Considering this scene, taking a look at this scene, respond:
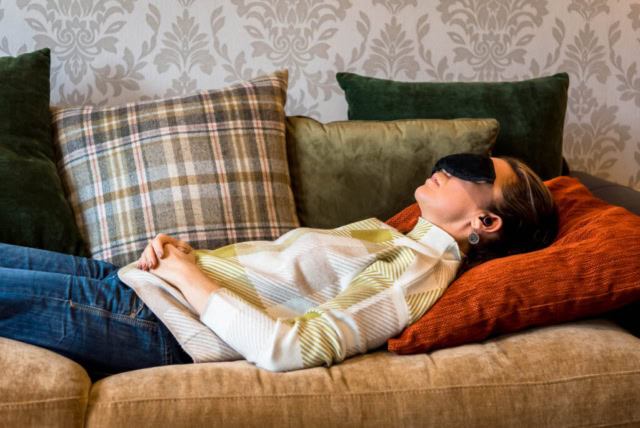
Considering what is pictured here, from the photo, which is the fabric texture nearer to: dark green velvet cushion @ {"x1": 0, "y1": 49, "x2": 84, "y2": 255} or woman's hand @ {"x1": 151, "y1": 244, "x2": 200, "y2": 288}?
woman's hand @ {"x1": 151, "y1": 244, "x2": 200, "y2": 288}

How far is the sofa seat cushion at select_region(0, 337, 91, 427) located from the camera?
3.51 ft

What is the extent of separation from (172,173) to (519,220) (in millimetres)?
924

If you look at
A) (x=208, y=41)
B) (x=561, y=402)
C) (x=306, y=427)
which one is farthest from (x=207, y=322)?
(x=208, y=41)

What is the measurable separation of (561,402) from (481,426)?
0.16 meters

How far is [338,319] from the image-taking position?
1.29 meters

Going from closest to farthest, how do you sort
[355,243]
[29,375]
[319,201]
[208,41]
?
[29,375]
[355,243]
[319,201]
[208,41]

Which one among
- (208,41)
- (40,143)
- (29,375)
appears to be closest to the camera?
(29,375)

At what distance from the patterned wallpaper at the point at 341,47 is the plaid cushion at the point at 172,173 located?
0.43 metres

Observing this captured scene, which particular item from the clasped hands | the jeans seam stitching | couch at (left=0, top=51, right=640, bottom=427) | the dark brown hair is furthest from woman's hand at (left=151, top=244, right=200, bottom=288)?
the dark brown hair

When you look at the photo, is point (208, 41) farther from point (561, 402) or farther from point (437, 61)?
point (561, 402)

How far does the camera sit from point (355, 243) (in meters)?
1.51

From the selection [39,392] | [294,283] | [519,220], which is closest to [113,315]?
[39,392]

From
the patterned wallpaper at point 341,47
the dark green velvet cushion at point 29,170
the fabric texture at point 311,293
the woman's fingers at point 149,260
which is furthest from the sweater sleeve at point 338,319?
the patterned wallpaper at point 341,47

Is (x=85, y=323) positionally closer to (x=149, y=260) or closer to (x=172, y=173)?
(x=149, y=260)
